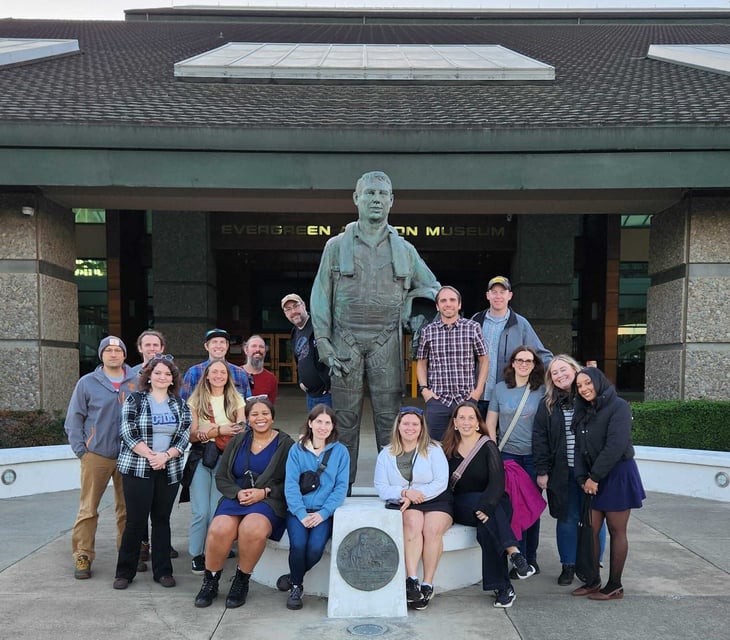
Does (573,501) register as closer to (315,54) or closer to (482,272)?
(315,54)

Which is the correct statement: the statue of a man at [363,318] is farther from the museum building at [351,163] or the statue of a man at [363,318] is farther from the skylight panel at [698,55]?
the skylight panel at [698,55]

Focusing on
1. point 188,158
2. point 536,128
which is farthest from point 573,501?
point 188,158

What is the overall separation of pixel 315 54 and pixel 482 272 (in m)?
7.77

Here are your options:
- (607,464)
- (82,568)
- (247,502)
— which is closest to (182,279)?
(82,568)

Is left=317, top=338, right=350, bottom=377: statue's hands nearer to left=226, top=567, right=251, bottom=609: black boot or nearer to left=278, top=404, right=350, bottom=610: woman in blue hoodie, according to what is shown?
left=278, top=404, right=350, bottom=610: woman in blue hoodie

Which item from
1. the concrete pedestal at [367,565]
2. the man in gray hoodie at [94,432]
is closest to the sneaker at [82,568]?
the man in gray hoodie at [94,432]

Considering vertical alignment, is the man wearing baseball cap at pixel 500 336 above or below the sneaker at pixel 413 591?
above

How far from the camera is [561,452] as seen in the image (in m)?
4.62

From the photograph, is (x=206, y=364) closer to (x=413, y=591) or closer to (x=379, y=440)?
(x=379, y=440)

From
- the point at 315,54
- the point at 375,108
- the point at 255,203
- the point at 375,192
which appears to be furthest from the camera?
the point at 315,54

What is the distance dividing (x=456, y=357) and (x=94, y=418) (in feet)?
9.26

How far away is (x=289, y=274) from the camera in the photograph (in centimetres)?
2125

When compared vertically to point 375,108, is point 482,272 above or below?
below

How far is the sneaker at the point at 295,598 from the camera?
13.9 feet
